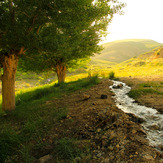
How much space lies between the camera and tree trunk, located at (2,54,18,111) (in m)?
6.51

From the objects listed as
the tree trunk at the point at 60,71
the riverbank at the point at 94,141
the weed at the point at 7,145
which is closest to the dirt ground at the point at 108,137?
the riverbank at the point at 94,141

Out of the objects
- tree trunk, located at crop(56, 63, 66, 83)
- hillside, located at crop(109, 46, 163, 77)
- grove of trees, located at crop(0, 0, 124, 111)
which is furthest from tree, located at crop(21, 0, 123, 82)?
hillside, located at crop(109, 46, 163, 77)

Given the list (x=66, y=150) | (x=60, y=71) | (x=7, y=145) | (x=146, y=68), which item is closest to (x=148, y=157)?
(x=66, y=150)

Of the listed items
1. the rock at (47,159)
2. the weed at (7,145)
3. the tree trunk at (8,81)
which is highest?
the tree trunk at (8,81)

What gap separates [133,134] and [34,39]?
5811 millimetres

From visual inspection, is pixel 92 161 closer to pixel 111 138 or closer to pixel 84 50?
pixel 111 138

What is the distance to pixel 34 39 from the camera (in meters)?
5.66

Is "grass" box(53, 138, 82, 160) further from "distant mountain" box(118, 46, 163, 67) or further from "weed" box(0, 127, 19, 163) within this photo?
"distant mountain" box(118, 46, 163, 67)

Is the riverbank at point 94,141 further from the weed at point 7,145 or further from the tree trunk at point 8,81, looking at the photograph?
the tree trunk at point 8,81

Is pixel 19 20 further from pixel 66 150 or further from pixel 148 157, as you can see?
pixel 148 157

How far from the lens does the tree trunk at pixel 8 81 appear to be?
6508 mm

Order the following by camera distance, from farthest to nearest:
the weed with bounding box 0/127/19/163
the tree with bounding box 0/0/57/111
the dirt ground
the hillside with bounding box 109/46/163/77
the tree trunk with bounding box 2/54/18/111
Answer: the hillside with bounding box 109/46/163/77 < the tree trunk with bounding box 2/54/18/111 < the tree with bounding box 0/0/57/111 < the weed with bounding box 0/127/19/163 < the dirt ground

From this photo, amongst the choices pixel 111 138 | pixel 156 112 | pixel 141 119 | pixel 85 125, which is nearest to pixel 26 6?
pixel 85 125

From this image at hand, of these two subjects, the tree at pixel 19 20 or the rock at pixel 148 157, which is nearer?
the rock at pixel 148 157
